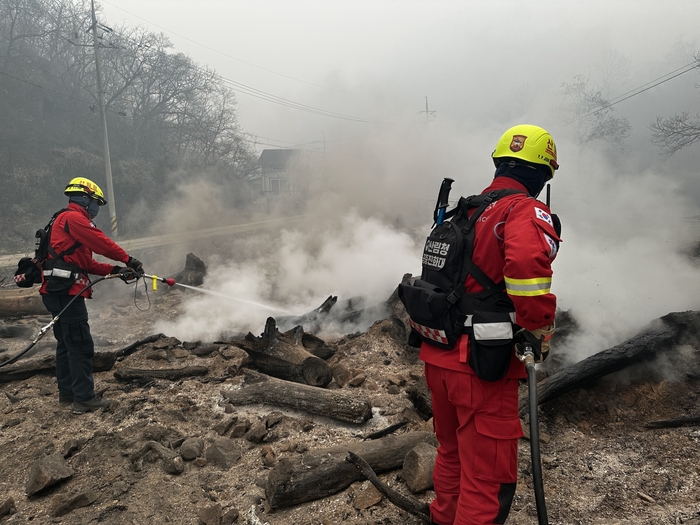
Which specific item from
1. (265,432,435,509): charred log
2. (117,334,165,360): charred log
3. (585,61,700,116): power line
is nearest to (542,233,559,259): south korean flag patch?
(265,432,435,509): charred log

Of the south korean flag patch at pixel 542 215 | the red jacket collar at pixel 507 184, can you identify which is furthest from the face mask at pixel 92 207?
the south korean flag patch at pixel 542 215

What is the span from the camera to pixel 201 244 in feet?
49.5

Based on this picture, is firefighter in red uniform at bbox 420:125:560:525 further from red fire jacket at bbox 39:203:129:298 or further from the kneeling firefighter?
red fire jacket at bbox 39:203:129:298

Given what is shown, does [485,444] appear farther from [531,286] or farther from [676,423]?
[676,423]

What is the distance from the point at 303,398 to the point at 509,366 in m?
2.36

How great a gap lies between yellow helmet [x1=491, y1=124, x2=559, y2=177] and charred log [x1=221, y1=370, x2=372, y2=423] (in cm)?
239

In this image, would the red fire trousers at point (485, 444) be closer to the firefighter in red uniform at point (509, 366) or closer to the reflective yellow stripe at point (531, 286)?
the firefighter in red uniform at point (509, 366)

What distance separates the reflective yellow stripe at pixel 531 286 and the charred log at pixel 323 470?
1693 millimetres

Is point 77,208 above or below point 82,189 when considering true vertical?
below

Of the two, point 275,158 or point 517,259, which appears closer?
point 517,259

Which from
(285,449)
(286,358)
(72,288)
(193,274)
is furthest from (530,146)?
(193,274)

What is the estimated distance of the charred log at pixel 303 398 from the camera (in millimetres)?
3883

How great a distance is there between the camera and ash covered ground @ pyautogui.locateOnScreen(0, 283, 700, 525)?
2.80 m

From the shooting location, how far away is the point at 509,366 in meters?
2.20
